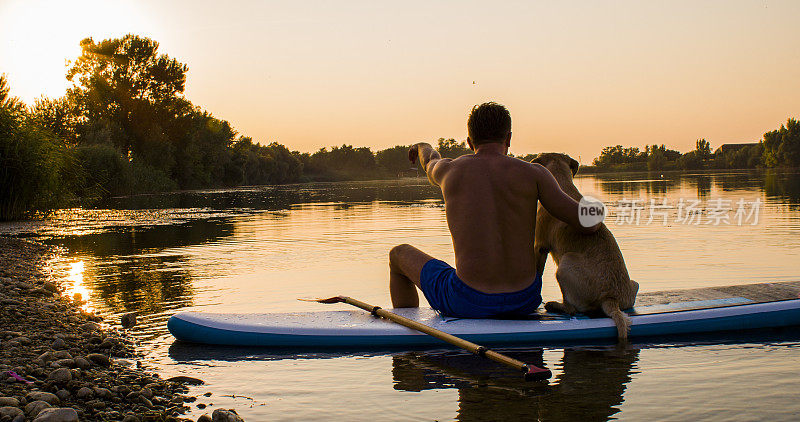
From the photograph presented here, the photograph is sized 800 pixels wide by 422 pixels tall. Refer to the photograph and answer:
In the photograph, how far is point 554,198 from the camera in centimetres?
533

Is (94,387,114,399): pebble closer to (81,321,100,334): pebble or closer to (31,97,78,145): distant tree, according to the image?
(81,321,100,334): pebble

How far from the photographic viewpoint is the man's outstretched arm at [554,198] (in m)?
5.31

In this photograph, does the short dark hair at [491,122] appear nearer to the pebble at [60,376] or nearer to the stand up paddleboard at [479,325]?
the stand up paddleboard at [479,325]

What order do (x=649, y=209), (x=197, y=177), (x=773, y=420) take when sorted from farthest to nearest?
1. (x=197, y=177)
2. (x=649, y=209)
3. (x=773, y=420)

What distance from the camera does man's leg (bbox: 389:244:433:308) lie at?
608cm

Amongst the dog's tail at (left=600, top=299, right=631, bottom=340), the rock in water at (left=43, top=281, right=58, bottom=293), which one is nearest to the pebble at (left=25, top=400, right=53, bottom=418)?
the dog's tail at (left=600, top=299, right=631, bottom=340)

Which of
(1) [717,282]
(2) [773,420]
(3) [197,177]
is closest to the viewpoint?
(2) [773,420]

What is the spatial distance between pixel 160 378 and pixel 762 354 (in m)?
4.68

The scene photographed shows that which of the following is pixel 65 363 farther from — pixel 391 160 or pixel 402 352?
pixel 391 160

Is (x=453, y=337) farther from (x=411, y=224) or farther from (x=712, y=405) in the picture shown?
(x=411, y=224)

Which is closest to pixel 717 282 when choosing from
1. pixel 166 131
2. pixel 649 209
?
pixel 649 209

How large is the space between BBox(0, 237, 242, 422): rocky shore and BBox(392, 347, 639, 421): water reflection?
1498 millimetres

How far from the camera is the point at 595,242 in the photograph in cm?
579

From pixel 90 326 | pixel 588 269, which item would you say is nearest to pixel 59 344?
pixel 90 326
